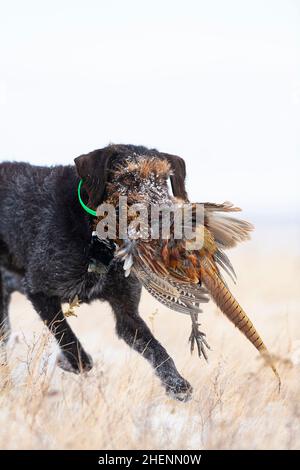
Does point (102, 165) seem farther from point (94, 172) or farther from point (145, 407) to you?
point (145, 407)

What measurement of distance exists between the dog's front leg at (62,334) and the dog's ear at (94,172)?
2.91 feet

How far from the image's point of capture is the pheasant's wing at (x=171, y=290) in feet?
13.0

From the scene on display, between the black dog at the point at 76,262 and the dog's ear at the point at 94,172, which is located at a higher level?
the dog's ear at the point at 94,172

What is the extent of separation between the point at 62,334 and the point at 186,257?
1.42 m

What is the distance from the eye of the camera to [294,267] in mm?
20250

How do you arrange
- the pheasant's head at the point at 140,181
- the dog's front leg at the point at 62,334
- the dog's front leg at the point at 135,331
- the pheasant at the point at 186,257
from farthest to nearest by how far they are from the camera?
the dog's front leg at the point at 62,334
the dog's front leg at the point at 135,331
the pheasant's head at the point at 140,181
the pheasant at the point at 186,257

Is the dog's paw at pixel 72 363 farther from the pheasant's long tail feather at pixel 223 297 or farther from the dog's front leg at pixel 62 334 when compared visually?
the pheasant's long tail feather at pixel 223 297

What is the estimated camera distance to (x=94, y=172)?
15.0 ft

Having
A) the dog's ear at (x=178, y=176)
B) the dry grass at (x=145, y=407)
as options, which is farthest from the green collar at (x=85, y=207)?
the dry grass at (x=145, y=407)

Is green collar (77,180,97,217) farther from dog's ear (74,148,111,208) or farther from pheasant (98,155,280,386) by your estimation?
pheasant (98,155,280,386)

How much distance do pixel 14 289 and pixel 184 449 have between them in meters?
3.12
